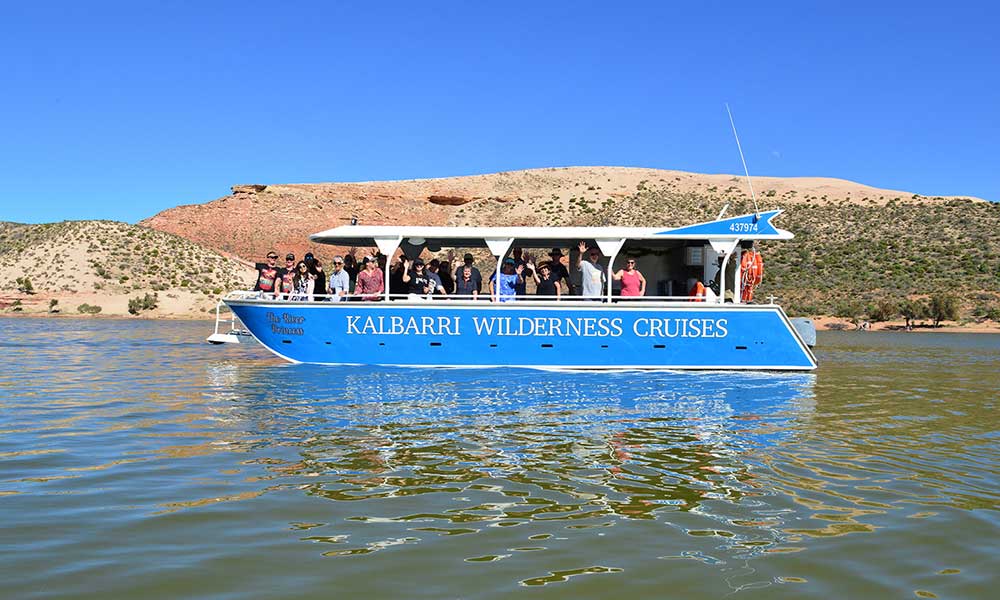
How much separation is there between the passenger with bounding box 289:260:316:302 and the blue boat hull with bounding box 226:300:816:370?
0.62m

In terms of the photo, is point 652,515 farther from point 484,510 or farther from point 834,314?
point 834,314

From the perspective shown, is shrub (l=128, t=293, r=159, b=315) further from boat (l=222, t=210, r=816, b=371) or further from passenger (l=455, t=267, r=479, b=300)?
passenger (l=455, t=267, r=479, b=300)

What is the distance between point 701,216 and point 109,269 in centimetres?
4617

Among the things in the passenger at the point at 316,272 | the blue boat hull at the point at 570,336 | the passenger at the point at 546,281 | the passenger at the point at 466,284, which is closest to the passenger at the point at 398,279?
the blue boat hull at the point at 570,336

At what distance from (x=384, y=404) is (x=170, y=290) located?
→ 4745 cm

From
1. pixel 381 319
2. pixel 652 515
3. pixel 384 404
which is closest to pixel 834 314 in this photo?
pixel 381 319

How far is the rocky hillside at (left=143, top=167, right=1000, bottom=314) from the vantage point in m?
48.2

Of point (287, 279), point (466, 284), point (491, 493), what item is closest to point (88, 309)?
point (287, 279)

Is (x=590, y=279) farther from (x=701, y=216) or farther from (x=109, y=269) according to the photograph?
(x=701, y=216)

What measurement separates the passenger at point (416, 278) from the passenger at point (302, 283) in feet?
5.74

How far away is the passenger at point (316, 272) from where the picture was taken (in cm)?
1580

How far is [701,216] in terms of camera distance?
235 feet

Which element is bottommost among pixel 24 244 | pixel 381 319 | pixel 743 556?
pixel 743 556

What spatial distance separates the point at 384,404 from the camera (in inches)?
409
